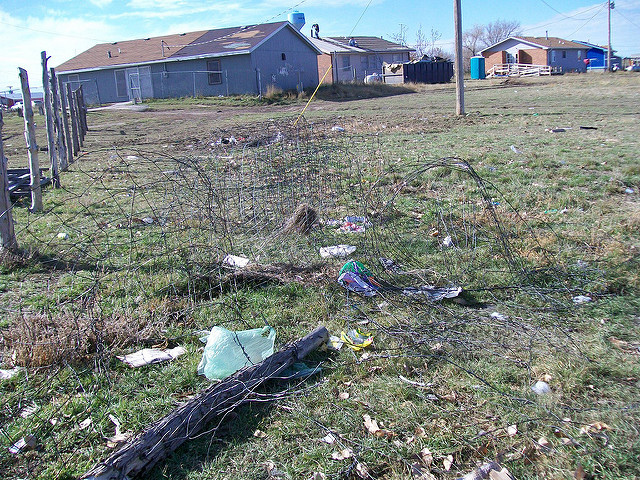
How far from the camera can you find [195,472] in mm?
2234

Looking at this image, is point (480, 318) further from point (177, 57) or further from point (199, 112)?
point (177, 57)

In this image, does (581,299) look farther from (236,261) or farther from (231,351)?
(236,261)

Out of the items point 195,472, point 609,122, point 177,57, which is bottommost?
point 195,472

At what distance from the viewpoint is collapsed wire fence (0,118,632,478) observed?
94.5 inches

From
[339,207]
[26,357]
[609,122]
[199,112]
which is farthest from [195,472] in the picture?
[199,112]

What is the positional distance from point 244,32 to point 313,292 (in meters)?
30.1

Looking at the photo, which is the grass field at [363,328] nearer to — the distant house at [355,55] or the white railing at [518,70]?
the distant house at [355,55]

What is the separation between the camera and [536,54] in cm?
5122

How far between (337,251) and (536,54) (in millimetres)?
54947

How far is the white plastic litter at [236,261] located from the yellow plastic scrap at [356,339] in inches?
53.4

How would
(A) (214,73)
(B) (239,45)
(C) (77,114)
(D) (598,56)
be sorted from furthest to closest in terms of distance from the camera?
(D) (598,56) → (A) (214,73) → (B) (239,45) → (C) (77,114)

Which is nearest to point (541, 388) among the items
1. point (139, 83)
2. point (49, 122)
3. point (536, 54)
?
point (49, 122)

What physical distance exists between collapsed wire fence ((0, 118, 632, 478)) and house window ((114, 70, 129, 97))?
27397 millimetres

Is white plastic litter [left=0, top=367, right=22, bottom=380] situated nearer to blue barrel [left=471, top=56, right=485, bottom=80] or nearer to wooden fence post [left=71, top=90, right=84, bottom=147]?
wooden fence post [left=71, top=90, right=84, bottom=147]
